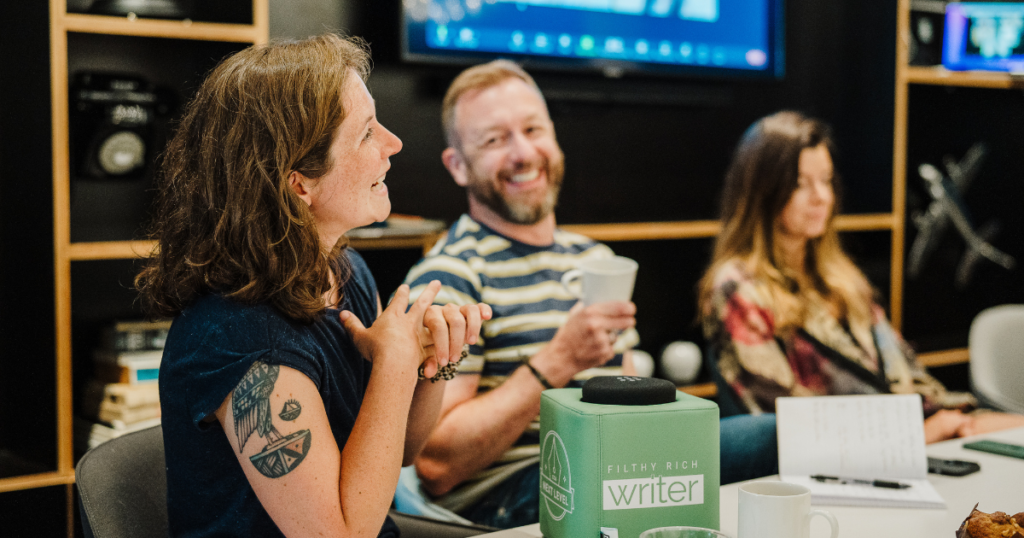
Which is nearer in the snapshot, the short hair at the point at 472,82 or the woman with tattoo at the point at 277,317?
the woman with tattoo at the point at 277,317

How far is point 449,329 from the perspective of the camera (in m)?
1.25

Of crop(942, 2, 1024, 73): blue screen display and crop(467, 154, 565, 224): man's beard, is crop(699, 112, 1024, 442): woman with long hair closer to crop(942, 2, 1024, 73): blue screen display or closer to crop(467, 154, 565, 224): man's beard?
crop(467, 154, 565, 224): man's beard

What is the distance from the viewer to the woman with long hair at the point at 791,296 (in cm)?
241

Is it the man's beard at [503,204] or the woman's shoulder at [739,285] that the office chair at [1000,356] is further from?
the man's beard at [503,204]

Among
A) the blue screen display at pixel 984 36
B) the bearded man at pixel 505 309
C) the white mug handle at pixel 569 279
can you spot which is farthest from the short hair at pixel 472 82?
the blue screen display at pixel 984 36

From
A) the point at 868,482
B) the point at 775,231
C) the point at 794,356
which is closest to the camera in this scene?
the point at 868,482

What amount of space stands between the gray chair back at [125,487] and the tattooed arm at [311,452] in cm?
23

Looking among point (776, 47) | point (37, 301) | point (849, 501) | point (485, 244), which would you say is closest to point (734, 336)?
point (485, 244)

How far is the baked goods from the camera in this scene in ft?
3.24

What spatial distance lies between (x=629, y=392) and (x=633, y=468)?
10cm

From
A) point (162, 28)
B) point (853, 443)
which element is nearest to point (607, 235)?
point (162, 28)

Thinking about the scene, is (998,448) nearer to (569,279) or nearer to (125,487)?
(569,279)

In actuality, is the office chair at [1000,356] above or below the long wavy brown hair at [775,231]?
below

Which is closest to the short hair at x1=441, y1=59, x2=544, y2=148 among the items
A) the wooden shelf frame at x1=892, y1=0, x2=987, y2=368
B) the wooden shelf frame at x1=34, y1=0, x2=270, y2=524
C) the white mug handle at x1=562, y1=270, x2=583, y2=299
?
the white mug handle at x1=562, y1=270, x2=583, y2=299
